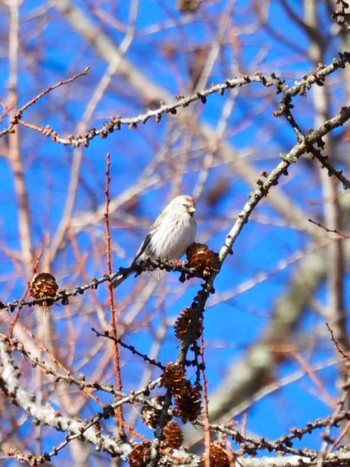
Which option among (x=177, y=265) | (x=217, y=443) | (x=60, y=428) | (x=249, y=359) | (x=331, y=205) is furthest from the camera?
(x=249, y=359)

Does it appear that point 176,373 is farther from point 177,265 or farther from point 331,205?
point 331,205

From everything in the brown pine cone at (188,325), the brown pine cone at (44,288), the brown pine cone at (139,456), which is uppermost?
the brown pine cone at (44,288)

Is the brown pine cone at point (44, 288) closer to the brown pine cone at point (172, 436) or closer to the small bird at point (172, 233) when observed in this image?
the brown pine cone at point (172, 436)

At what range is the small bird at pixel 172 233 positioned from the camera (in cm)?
471

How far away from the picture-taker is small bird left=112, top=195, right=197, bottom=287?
471 centimetres

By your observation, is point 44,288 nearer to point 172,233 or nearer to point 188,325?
point 188,325

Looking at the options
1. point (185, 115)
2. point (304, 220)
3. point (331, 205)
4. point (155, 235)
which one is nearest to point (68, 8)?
point (185, 115)

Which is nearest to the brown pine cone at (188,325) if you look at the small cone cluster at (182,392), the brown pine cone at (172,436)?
the small cone cluster at (182,392)

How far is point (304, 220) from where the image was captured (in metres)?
8.41

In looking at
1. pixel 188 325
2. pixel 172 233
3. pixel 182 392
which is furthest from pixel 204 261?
pixel 172 233

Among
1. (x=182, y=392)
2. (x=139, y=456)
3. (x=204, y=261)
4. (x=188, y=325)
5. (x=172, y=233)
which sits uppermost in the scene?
(x=172, y=233)

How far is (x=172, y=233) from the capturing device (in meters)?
4.80

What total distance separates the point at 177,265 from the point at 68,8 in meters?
9.43

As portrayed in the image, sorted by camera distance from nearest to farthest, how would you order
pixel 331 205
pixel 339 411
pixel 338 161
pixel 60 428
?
pixel 339 411, pixel 60 428, pixel 331 205, pixel 338 161
